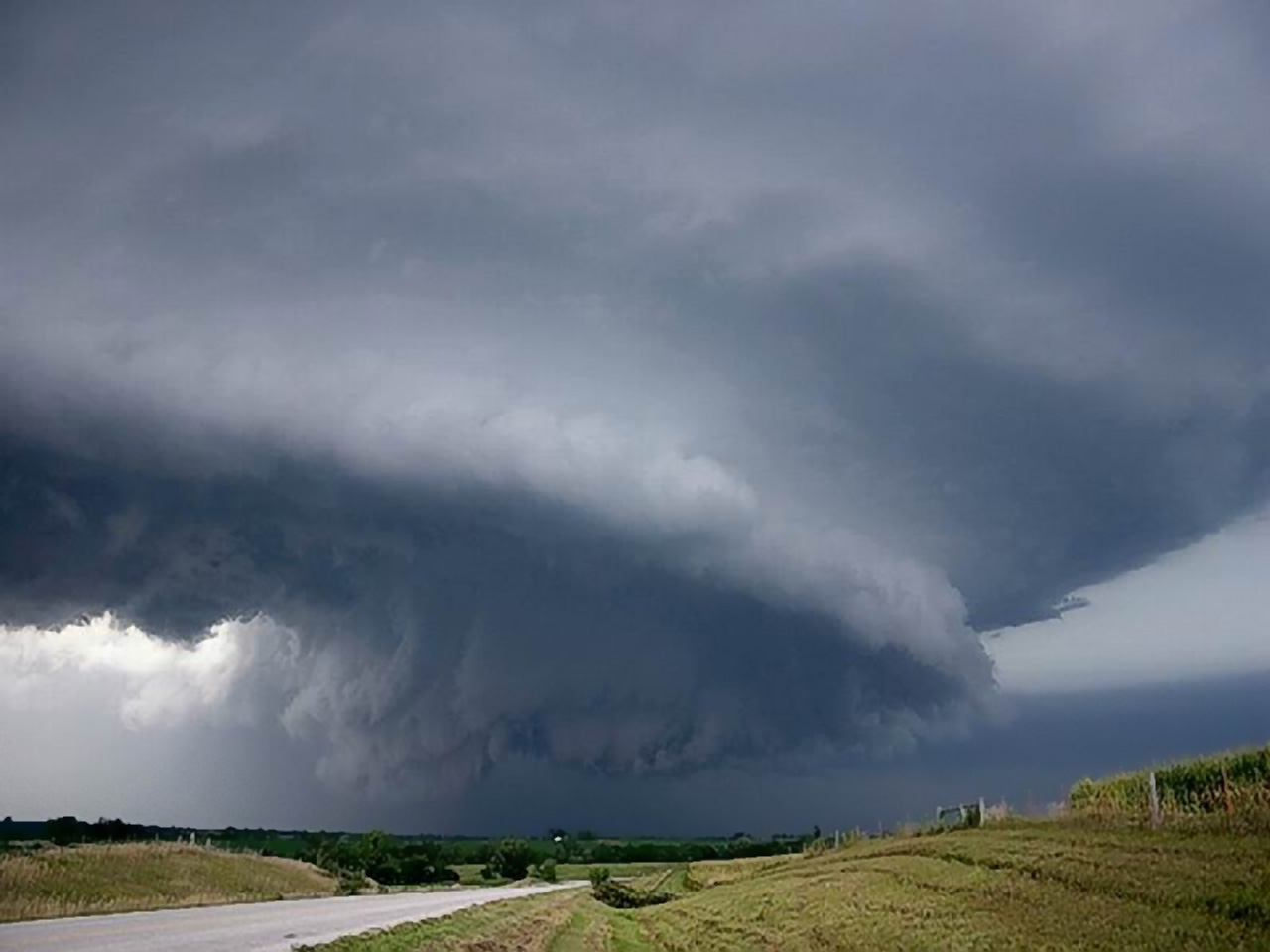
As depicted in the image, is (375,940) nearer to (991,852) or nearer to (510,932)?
(510,932)

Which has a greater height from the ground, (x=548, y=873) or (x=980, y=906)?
(x=980, y=906)

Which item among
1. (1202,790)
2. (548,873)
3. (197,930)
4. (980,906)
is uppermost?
(1202,790)

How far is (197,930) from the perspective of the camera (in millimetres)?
38219

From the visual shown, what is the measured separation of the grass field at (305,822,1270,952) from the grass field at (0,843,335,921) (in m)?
20.4

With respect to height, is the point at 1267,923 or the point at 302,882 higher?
the point at 1267,923

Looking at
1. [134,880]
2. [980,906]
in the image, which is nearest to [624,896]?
[134,880]

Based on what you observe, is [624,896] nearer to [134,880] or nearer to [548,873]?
[134,880]

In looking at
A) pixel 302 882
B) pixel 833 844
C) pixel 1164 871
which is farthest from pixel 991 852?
pixel 302 882

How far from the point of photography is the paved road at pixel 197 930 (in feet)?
103

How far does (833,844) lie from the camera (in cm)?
10069

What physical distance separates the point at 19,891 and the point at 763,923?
39.6 meters

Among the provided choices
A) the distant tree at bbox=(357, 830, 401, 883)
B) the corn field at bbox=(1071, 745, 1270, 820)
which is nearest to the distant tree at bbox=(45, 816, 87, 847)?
the distant tree at bbox=(357, 830, 401, 883)

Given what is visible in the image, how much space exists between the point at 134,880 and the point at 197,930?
37043 millimetres

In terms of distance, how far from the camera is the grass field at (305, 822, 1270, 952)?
26.8 meters
